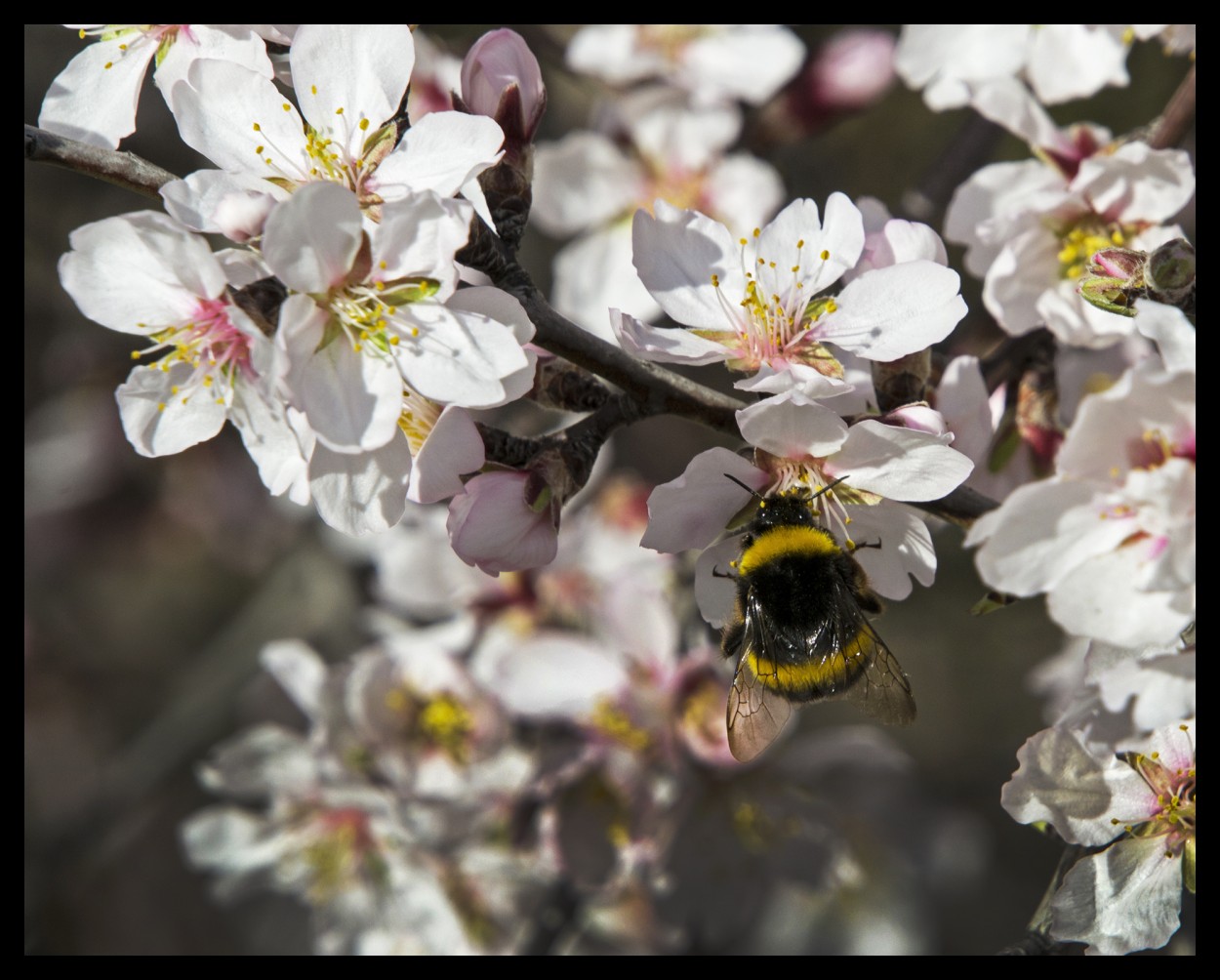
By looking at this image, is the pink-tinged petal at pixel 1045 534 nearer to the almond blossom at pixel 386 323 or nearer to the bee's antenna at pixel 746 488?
the bee's antenna at pixel 746 488

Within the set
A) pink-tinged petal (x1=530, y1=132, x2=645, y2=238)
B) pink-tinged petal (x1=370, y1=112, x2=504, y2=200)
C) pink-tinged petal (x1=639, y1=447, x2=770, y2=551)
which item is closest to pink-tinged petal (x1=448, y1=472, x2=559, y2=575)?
pink-tinged petal (x1=639, y1=447, x2=770, y2=551)

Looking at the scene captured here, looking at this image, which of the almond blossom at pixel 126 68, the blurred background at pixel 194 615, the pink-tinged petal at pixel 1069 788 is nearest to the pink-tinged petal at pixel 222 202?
the almond blossom at pixel 126 68

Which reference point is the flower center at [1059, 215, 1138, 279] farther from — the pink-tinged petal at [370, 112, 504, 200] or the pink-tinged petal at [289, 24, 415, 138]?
the pink-tinged petal at [289, 24, 415, 138]

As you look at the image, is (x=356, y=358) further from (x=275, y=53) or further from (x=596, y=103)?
(x=596, y=103)

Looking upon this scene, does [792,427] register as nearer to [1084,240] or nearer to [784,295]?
[784,295]

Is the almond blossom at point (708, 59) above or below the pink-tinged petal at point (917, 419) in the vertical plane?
below

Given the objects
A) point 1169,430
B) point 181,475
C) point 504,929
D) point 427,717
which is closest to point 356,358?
point 1169,430
